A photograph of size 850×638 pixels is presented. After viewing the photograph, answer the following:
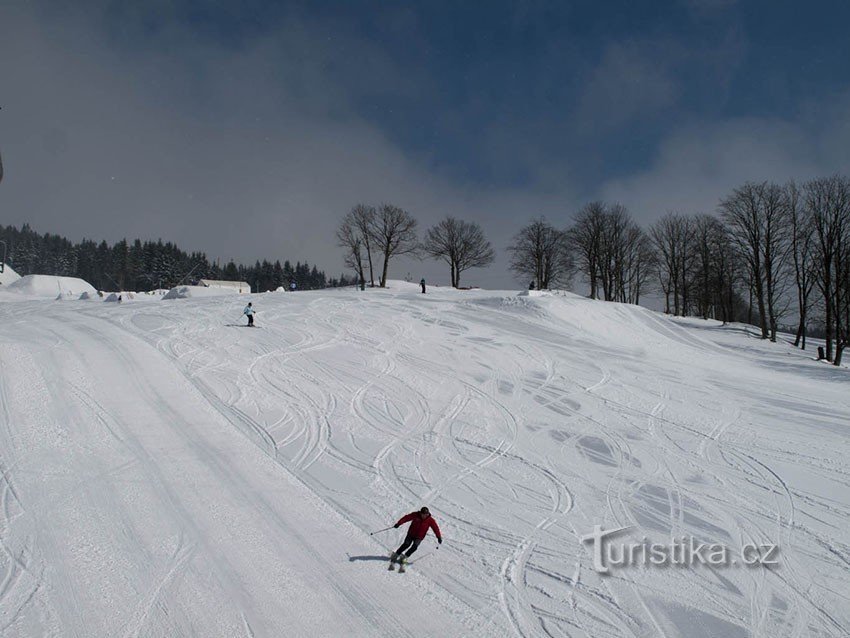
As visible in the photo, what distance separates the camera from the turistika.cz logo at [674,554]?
295 inches

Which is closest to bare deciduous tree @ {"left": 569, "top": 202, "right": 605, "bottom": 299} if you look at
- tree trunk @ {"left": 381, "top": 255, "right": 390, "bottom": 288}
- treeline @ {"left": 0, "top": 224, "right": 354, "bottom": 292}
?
tree trunk @ {"left": 381, "top": 255, "right": 390, "bottom": 288}

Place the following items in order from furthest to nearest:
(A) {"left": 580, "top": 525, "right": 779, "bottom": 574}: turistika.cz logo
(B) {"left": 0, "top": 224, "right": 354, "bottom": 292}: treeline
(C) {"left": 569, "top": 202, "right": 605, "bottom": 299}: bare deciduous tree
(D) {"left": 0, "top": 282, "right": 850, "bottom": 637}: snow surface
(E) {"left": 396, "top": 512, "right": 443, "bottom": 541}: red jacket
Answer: (B) {"left": 0, "top": 224, "right": 354, "bottom": 292}: treeline
(C) {"left": 569, "top": 202, "right": 605, "bottom": 299}: bare deciduous tree
(A) {"left": 580, "top": 525, "right": 779, "bottom": 574}: turistika.cz logo
(E) {"left": 396, "top": 512, "right": 443, "bottom": 541}: red jacket
(D) {"left": 0, "top": 282, "right": 850, "bottom": 637}: snow surface

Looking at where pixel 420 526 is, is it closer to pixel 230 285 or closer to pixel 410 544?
pixel 410 544

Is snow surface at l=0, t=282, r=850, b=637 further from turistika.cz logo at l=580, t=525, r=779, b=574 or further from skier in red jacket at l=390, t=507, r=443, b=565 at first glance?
skier in red jacket at l=390, t=507, r=443, b=565

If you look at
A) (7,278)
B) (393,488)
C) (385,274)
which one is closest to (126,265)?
(7,278)

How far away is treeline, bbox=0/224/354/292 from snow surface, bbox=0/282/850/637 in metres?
89.7

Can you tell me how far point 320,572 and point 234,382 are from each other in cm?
1050

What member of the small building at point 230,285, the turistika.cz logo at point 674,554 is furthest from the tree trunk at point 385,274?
the turistika.cz logo at point 674,554

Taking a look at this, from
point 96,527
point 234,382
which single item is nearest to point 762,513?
point 96,527

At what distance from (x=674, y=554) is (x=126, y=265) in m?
130

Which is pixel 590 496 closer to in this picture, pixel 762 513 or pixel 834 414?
pixel 762 513

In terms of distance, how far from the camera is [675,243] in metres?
52.8

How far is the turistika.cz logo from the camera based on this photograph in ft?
24.6

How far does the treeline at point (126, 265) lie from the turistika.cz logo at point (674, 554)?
3900 inches
